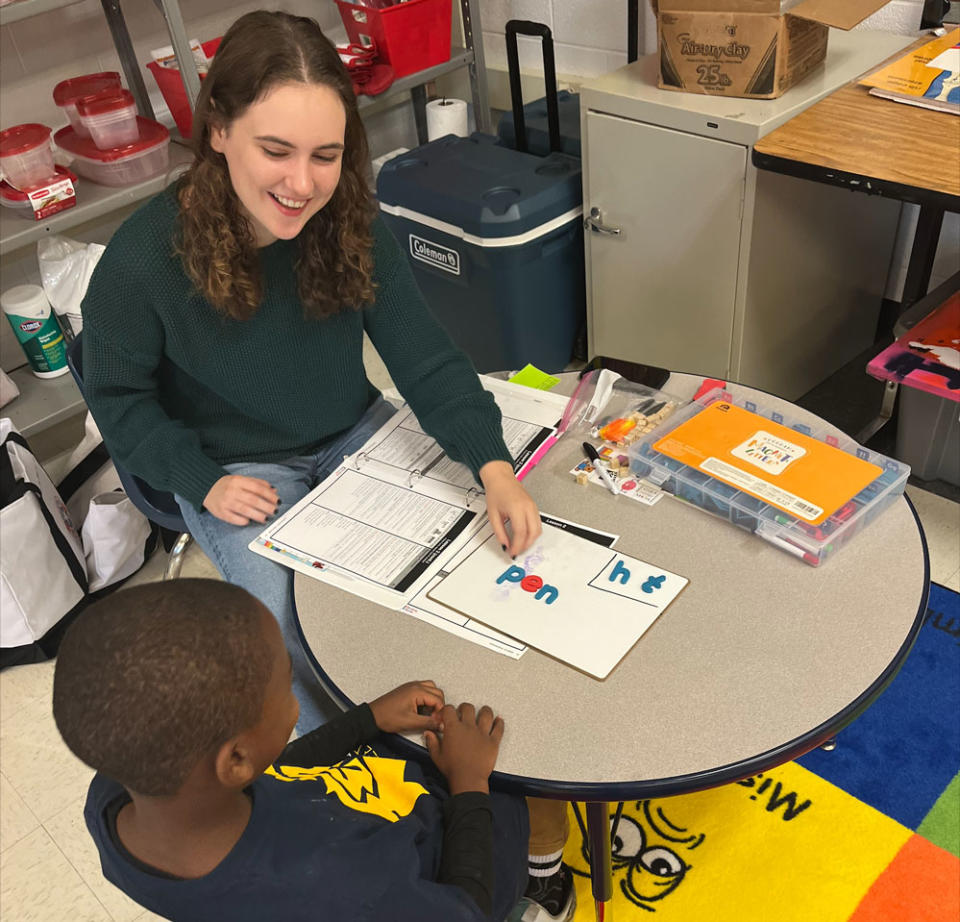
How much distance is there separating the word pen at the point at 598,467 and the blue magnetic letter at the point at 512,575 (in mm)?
189

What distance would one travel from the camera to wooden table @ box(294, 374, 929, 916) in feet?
3.18

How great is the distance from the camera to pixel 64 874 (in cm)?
165

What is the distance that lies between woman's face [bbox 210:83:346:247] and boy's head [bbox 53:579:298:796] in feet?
2.15

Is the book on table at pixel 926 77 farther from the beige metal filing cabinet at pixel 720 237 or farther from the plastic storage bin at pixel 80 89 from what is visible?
the plastic storage bin at pixel 80 89

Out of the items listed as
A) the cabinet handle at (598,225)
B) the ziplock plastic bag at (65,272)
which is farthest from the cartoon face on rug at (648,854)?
→ the ziplock plastic bag at (65,272)

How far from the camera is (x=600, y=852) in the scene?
4.05 feet

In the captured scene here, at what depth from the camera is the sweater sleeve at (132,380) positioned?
1.37 metres

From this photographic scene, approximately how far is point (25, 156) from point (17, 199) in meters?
0.10

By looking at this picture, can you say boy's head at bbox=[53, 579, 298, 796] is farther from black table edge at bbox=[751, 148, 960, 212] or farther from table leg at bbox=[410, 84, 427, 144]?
table leg at bbox=[410, 84, 427, 144]

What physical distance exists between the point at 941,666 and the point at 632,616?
96 cm

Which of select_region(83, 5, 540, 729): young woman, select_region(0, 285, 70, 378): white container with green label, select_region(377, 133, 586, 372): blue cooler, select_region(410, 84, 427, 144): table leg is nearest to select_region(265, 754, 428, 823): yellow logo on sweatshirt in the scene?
select_region(83, 5, 540, 729): young woman

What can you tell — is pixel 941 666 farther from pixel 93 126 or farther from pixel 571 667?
pixel 93 126

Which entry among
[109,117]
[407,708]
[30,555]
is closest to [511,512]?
[407,708]

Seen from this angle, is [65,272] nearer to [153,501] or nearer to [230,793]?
[153,501]
